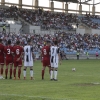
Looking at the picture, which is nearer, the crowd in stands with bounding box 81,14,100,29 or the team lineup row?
the team lineup row

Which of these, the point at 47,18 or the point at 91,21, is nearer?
the point at 47,18

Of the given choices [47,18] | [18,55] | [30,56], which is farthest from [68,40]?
[18,55]

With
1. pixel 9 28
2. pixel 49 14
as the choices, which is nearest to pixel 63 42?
pixel 9 28

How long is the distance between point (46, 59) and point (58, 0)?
6326 centimetres

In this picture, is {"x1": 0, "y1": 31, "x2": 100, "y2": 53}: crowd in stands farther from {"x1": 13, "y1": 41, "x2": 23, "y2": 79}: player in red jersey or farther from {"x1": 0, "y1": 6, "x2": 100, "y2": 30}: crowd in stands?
{"x1": 13, "y1": 41, "x2": 23, "y2": 79}: player in red jersey

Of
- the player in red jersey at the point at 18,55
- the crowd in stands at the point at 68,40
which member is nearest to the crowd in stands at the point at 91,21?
the crowd in stands at the point at 68,40

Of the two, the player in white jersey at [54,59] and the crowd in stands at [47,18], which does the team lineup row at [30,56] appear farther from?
the crowd in stands at [47,18]

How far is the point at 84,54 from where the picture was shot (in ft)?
201

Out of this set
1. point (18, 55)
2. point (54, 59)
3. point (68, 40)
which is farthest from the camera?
point (68, 40)

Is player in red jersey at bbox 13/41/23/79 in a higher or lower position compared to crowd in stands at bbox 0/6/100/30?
lower

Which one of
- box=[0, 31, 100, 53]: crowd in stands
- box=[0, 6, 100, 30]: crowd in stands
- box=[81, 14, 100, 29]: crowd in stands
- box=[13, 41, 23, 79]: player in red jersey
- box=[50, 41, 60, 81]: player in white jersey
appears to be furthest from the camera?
box=[81, 14, 100, 29]: crowd in stands

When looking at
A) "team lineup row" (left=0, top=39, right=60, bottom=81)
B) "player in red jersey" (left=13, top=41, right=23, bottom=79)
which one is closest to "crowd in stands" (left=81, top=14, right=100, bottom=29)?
"team lineup row" (left=0, top=39, right=60, bottom=81)

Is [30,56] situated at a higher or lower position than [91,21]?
lower

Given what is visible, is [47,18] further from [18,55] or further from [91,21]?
[18,55]
